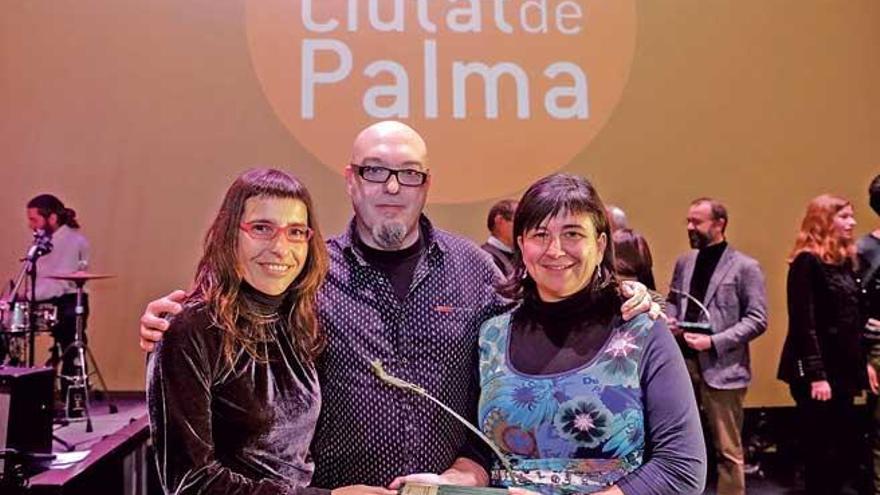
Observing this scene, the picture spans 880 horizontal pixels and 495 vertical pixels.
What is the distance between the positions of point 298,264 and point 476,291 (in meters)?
0.47

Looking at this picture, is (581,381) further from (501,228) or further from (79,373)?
(79,373)

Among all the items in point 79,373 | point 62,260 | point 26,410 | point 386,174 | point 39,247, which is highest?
point 386,174

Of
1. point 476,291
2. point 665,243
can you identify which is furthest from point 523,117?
point 476,291

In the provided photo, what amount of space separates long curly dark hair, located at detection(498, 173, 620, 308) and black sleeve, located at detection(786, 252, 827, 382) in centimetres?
239

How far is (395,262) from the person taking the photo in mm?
1773

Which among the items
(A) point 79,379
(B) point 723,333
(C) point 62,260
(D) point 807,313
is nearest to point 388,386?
(B) point 723,333

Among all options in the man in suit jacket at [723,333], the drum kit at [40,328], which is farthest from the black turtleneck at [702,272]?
the drum kit at [40,328]

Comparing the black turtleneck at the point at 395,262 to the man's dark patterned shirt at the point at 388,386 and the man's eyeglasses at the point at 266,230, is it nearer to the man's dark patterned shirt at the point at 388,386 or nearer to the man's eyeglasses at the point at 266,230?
the man's dark patterned shirt at the point at 388,386

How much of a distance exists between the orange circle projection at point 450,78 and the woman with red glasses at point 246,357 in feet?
11.2

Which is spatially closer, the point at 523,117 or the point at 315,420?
the point at 315,420

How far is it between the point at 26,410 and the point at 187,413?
6.91 ft

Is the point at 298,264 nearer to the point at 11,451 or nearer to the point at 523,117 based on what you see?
the point at 11,451

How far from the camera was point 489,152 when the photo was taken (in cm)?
486

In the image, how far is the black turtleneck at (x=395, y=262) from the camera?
175 centimetres
